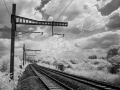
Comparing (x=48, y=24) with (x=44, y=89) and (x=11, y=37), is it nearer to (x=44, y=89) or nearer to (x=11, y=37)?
(x=11, y=37)

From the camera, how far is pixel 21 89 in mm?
12234

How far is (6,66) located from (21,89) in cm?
2131

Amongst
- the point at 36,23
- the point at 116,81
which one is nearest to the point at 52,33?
the point at 36,23

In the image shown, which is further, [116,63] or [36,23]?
[116,63]

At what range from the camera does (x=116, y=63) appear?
68.8 ft

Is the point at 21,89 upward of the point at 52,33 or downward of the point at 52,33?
downward

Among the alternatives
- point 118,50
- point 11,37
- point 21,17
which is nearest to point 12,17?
point 21,17

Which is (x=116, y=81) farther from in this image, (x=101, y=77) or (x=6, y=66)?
(x=6, y=66)

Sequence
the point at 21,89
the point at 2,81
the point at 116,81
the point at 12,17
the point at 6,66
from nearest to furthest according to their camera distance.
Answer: the point at 2,81
the point at 21,89
the point at 116,81
the point at 12,17
the point at 6,66

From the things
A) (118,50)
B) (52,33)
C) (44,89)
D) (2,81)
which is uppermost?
(52,33)

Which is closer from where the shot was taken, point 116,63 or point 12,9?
point 12,9

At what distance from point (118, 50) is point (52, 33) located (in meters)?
20.7

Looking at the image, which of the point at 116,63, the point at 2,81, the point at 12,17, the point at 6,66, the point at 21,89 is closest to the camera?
the point at 2,81

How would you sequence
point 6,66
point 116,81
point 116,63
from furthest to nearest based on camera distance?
point 6,66, point 116,63, point 116,81
